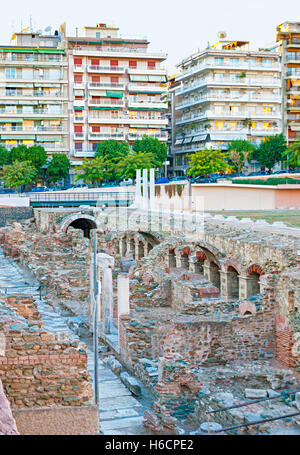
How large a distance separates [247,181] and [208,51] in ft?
94.1

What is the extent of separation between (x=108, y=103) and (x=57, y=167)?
1111cm

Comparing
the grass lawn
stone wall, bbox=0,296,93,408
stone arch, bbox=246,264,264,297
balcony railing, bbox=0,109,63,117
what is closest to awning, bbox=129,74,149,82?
balcony railing, bbox=0,109,63,117

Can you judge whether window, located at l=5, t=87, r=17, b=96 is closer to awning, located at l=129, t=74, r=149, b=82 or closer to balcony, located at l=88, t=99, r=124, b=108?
balcony, located at l=88, t=99, r=124, b=108

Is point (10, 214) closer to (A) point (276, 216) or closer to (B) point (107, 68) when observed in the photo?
(A) point (276, 216)

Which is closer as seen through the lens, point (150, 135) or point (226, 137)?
point (226, 137)

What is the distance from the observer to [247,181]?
4925cm

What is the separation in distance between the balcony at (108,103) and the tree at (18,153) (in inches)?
400

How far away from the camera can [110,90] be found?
76312 millimetres

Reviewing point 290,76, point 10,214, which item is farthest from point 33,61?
point 290,76

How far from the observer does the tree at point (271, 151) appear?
234ft

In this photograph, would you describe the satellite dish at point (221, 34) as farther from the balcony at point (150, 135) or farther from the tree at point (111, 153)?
the tree at point (111, 153)

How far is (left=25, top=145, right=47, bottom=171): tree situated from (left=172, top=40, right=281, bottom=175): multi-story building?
1771 centimetres
